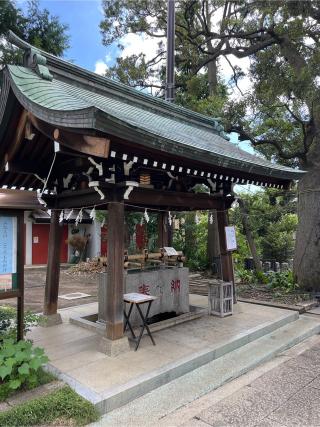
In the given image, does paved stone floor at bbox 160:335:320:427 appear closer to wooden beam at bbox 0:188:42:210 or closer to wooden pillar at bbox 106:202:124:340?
wooden pillar at bbox 106:202:124:340

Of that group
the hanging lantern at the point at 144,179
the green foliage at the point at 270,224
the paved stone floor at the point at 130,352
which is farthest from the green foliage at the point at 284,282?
the hanging lantern at the point at 144,179

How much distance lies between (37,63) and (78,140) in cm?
253

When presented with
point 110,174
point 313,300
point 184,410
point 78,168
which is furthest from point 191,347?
point 313,300

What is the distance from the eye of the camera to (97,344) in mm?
5336

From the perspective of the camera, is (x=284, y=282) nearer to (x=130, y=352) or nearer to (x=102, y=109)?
(x=130, y=352)

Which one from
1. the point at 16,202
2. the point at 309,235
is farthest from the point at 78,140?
the point at 309,235

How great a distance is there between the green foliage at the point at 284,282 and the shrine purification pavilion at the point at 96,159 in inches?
109

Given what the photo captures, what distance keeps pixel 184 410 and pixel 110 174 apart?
10.7 ft

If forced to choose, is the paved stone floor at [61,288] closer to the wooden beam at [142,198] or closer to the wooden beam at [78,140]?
the wooden beam at [142,198]

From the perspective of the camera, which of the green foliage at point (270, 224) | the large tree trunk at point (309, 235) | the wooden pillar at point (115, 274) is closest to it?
the wooden pillar at point (115, 274)

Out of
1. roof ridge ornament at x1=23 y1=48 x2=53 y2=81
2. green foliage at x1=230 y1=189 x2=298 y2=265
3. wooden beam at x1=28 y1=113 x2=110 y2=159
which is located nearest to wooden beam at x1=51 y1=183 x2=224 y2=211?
wooden beam at x1=28 y1=113 x2=110 y2=159

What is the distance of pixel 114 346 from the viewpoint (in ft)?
15.9

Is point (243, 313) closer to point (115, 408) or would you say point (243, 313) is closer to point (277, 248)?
point (115, 408)

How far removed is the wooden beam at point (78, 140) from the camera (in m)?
3.73
